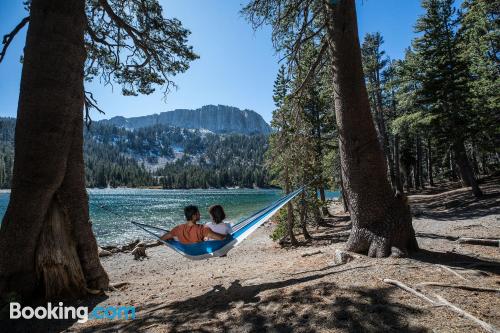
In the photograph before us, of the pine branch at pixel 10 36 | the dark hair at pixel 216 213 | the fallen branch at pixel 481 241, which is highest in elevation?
the pine branch at pixel 10 36

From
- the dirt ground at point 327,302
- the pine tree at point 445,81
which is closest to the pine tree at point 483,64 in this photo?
the pine tree at point 445,81

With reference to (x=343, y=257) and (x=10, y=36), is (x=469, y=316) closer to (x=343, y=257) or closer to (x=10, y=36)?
(x=343, y=257)

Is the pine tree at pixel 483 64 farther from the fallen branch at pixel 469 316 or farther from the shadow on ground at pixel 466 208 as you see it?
the fallen branch at pixel 469 316

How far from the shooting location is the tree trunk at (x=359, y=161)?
4031mm

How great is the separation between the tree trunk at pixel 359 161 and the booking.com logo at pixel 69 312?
3.08m

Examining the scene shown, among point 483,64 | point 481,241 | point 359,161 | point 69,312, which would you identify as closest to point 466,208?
point 481,241

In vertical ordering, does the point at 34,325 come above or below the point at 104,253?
above

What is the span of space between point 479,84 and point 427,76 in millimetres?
2848

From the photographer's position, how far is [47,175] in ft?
12.6

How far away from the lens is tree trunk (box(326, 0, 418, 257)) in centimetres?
403

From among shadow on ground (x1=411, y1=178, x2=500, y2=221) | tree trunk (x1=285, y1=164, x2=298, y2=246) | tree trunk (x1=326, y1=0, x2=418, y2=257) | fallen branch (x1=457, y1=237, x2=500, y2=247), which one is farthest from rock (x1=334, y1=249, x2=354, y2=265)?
shadow on ground (x1=411, y1=178, x2=500, y2=221)

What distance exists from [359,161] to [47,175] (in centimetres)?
416

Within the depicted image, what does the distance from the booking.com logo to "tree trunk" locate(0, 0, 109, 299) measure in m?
0.20

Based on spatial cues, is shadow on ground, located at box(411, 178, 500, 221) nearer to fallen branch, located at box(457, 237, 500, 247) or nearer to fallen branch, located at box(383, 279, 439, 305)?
fallen branch, located at box(457, 237, 500, 247)
